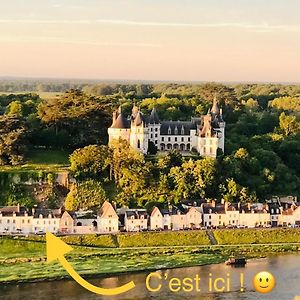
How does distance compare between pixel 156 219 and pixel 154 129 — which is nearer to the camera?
pixel 156 219

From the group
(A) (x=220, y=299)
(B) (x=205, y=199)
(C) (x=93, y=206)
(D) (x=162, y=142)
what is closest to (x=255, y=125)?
(D) (x=162, y=142)

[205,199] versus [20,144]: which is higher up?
[20,144]

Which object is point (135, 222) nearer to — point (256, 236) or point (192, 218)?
point (192, 218)

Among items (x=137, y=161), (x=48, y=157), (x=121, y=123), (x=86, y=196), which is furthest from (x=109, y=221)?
(x=48, y=157)

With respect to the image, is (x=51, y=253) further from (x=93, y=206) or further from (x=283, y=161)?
(x=283, y=161)


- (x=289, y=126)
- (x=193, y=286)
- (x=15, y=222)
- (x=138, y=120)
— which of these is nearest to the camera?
(x=193, y=286)
